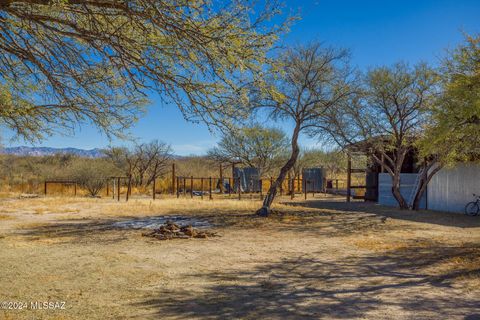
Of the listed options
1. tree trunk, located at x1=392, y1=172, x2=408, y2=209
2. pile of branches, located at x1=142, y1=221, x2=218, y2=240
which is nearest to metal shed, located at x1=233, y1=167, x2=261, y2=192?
tree trunk, located at x1=392, y1=172, x2=408, y2=209

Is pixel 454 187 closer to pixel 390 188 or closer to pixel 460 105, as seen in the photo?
pixel 390 188

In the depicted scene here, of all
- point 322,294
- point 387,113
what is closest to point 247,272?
point 322,294

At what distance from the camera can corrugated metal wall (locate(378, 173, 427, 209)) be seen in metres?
22.5

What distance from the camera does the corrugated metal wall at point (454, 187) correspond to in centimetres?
1870

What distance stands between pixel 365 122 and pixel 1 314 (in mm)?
16976

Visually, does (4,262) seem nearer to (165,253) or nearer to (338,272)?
(165,253)

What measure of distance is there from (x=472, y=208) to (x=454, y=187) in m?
1.72

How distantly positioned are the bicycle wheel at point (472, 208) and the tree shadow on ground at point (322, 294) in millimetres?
11548

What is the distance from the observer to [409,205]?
21.4 m

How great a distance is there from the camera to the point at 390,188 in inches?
945

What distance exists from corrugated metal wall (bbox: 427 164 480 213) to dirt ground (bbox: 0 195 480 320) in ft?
17.6

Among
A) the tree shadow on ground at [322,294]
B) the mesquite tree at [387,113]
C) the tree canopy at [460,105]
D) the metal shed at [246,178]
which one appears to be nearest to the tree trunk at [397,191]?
the mesquite tree at [387,113]

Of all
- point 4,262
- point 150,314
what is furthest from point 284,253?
point 4,262

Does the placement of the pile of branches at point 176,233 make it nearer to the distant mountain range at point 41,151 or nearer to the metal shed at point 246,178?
the distant mountain range at point 41,151
